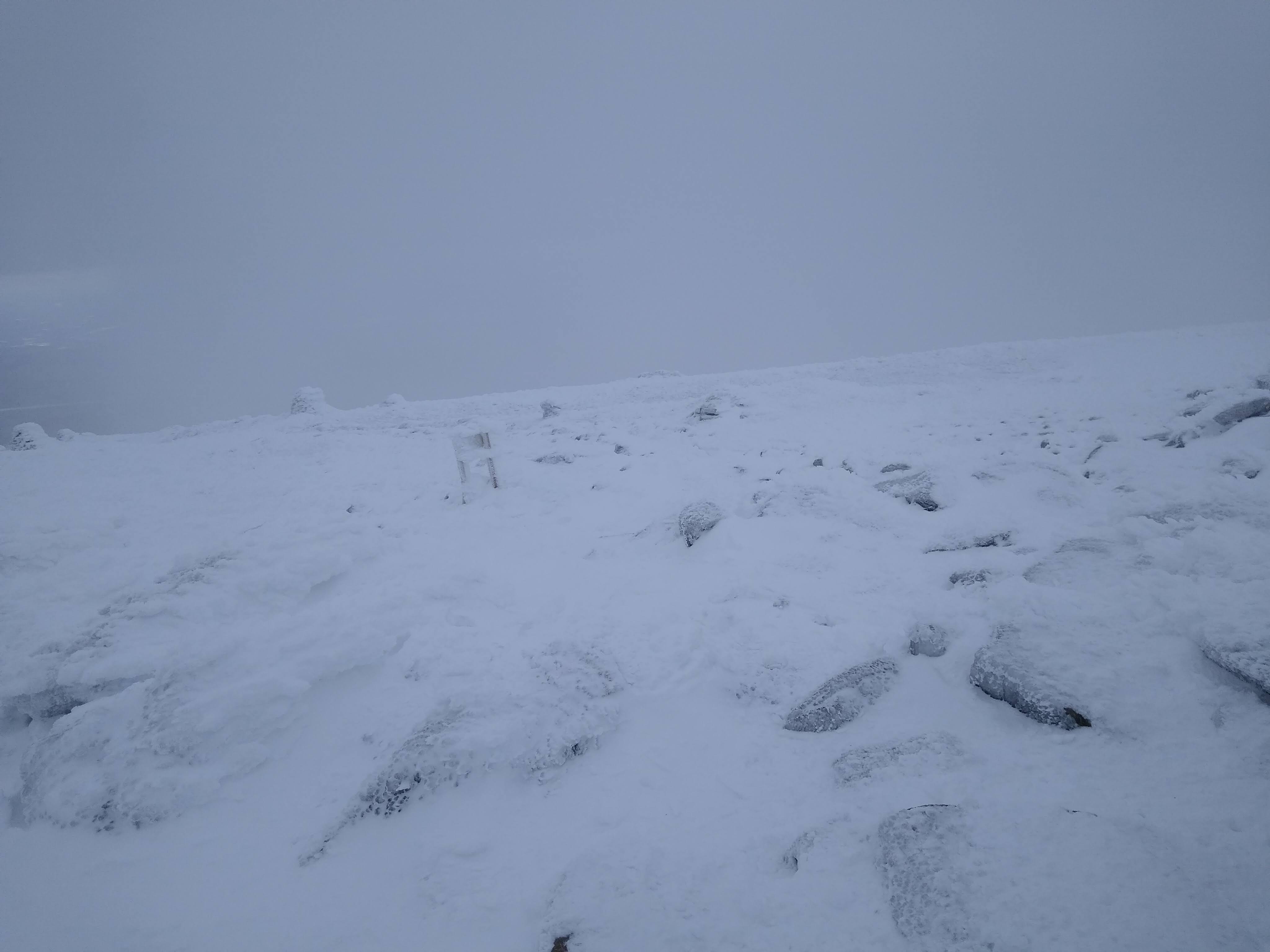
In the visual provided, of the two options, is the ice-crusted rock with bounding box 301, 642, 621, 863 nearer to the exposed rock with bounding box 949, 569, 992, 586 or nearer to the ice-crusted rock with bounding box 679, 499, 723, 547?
the ice-crusted rock with bounding box 679, 499, 723, 547

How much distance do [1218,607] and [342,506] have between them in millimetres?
10117

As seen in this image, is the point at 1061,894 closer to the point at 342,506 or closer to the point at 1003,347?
the point at 342,506

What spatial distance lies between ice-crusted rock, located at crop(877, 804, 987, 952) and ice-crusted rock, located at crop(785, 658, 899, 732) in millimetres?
869

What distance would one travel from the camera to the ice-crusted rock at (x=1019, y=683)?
324cm

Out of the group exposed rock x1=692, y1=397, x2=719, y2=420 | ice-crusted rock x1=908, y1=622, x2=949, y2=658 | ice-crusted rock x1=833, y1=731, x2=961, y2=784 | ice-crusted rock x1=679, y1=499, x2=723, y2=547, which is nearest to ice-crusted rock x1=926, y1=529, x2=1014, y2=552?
ice-crusted rock x1=908, y1=622, x2=949, y2=658

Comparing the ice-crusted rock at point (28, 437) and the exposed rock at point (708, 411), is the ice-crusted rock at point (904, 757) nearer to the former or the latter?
the exposed rock at point (708, 411)

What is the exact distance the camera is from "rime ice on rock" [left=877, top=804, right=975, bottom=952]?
2.33m

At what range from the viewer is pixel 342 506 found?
27.9 feet

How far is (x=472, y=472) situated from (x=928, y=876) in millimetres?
8705

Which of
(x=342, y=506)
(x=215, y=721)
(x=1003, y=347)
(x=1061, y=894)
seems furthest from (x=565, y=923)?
(x=1003, y=347)

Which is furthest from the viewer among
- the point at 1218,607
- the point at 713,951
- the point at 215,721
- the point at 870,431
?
the point at 870,431

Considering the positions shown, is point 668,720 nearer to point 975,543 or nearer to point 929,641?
point 929,641

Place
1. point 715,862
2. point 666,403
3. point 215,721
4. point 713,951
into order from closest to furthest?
point 713,951
point 715,862
point 215,721
point 666,403

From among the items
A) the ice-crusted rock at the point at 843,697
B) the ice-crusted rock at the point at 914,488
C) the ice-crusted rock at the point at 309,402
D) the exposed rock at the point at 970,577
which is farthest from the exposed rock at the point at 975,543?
the ice-crusted rock at the point at 309,402
